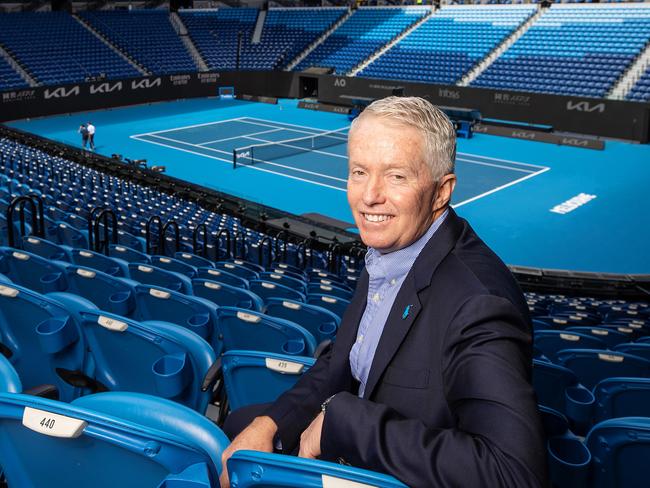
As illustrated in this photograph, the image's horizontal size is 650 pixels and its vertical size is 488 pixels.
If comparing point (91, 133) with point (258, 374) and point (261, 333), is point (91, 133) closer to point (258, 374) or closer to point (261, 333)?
point (261, 333)

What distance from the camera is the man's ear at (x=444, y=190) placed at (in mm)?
2308

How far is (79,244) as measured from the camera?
954 cm

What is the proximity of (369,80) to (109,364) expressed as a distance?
34.5 metres

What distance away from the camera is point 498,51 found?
35719 mm

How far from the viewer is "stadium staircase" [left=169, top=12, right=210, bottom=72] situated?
1665 inches

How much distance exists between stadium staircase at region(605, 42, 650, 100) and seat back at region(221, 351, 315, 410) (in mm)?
29994

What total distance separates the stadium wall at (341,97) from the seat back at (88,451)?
98.4ft

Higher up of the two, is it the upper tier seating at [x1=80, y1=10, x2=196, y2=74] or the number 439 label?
the number 439 label

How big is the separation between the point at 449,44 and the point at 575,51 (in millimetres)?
7647

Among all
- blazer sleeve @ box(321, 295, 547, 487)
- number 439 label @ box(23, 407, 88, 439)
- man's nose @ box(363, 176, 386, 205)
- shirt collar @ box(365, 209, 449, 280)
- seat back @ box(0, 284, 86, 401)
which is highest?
man's nose @ box(363, 176, 386, 205)

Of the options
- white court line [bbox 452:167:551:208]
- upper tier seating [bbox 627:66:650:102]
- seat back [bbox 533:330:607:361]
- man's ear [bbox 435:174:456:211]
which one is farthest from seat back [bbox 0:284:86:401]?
upper tier seating [bbox 627:66:650:102]

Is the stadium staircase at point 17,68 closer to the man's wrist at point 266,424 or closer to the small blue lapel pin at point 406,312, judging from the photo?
the man's wrist at point 266,424

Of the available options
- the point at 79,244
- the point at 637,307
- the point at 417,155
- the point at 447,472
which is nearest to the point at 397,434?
the point at 447,472

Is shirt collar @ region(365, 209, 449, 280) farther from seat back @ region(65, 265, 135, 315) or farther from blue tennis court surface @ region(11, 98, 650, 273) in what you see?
blue tennis court surface @ region(11, 98, 650, 273)
